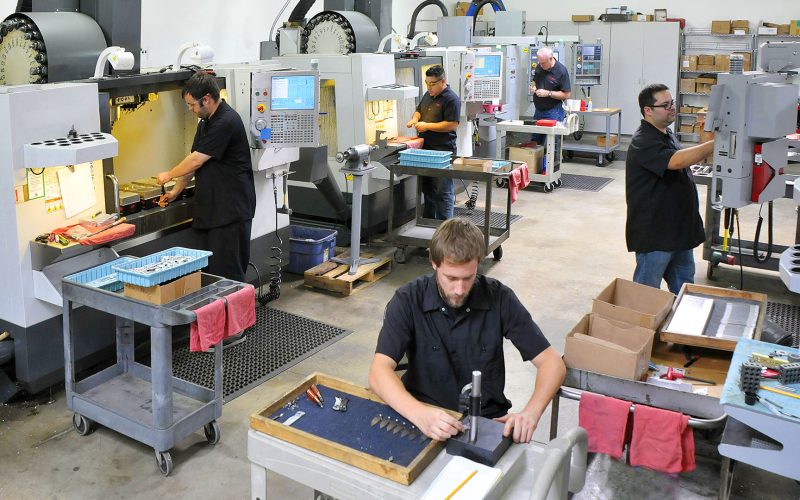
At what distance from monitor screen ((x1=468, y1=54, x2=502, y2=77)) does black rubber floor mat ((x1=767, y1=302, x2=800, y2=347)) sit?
12.0 feet

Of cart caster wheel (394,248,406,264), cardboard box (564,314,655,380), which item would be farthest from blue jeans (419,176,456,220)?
cardboard box (564,314,655,380)

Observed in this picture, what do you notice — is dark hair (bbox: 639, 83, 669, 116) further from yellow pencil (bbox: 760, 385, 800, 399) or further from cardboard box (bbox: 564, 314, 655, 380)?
yellow pencil (bbox: 760, 385, 800, 399)

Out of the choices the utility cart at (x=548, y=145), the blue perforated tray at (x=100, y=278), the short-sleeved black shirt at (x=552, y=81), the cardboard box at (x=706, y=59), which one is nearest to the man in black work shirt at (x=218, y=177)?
the blue perforated tray at (x=100, y=278)

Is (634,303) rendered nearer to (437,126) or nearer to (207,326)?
(207,326)

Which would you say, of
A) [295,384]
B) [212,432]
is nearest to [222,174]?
[295,384]

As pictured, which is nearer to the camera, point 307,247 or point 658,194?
point 658,194

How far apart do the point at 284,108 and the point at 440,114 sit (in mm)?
1904

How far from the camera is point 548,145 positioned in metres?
8.32

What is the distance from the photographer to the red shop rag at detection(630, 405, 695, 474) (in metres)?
2.78

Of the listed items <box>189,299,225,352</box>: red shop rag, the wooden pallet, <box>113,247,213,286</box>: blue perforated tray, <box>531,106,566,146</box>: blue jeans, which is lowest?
the wooden pallet

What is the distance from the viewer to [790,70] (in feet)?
12.6

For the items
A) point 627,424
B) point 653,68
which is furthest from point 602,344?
point 653,68

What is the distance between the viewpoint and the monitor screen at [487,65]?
786 cm

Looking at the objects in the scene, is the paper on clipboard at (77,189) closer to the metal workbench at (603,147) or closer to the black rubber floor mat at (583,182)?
the black rubber floor mat at (583,182)
